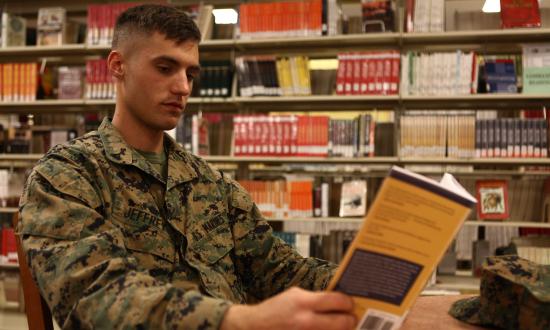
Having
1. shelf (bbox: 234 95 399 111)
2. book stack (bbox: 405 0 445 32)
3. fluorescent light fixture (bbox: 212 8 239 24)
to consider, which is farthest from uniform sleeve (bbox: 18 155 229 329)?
fluorescent light fixture (bbox: 212 8 239 24)

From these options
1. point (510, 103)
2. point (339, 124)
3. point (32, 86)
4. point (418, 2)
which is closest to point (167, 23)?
point (339, 124)

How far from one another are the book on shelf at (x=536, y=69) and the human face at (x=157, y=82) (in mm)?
2751

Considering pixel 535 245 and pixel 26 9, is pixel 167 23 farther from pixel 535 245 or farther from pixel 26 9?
pixel 26 9

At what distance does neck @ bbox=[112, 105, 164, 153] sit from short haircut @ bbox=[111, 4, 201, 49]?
0.21 m

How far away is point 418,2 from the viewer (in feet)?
12.1

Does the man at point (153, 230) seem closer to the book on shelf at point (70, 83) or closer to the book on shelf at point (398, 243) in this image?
the book on shelf at point (398, 243)

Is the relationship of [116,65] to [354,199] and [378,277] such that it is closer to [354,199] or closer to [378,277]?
[378,277]

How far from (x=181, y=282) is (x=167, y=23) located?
647 millimetres

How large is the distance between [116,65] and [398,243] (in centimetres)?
104

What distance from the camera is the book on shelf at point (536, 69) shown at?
11.6 ft

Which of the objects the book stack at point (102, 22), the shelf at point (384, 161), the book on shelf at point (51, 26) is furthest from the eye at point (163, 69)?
the book on shelf at point (51, 26)

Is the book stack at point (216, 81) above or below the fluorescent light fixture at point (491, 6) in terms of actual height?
below

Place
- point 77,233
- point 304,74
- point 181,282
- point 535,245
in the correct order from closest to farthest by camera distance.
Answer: point 77,233 → point 181,282 → point 535,245 → point 304,74

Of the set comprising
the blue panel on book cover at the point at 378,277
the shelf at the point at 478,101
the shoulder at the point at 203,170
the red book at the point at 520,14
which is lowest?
the blue panel on book cover at the point at 378,277
